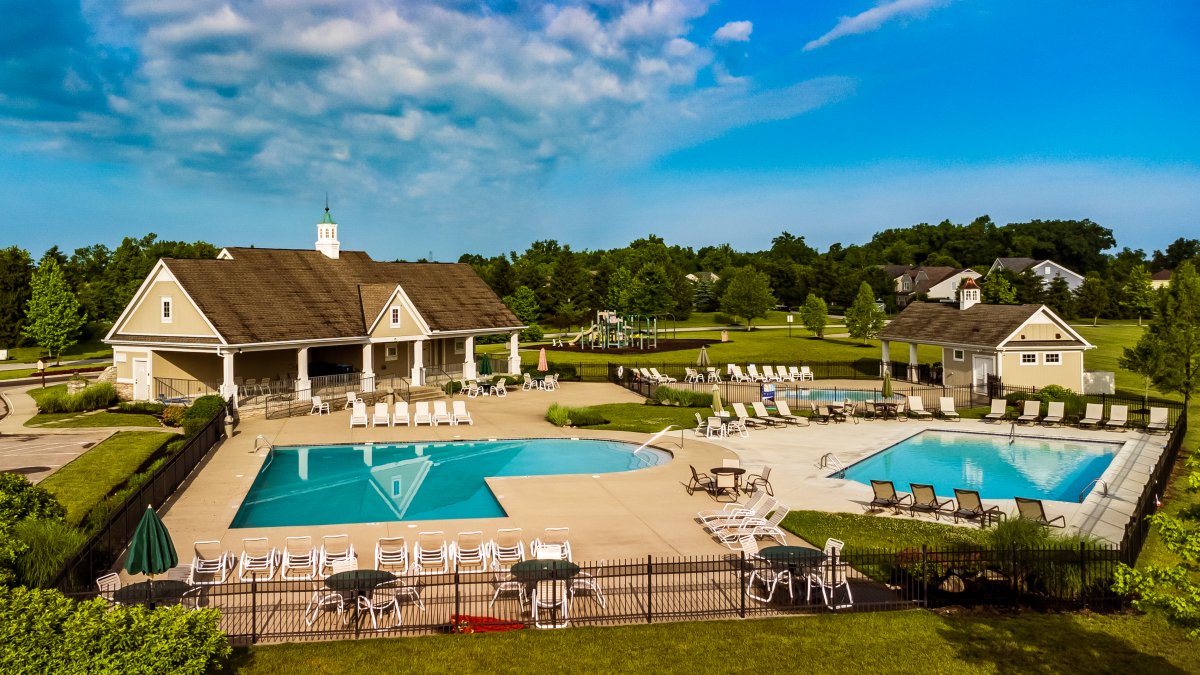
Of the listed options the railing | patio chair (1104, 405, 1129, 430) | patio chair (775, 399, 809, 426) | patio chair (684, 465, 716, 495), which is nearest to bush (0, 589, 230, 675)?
the railing

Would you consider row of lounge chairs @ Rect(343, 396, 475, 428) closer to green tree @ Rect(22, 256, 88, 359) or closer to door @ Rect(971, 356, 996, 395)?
door @ Rect(971, 356, 996, 395)

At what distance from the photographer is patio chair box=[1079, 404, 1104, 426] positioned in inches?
1256

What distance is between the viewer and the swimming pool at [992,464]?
2443cm

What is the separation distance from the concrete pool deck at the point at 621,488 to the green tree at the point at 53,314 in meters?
40.4

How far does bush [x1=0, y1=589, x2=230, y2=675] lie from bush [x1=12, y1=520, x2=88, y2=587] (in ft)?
15.4

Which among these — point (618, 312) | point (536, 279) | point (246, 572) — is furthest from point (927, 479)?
point (536, 279)

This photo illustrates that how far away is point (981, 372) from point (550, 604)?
115 ft

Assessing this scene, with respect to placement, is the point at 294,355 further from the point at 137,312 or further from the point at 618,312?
the point at 618,312

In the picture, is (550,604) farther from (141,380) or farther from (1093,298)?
(1093,298)

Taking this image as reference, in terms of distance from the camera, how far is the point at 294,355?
42125mm

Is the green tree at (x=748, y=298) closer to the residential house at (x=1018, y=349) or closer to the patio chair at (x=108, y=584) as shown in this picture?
the residential house at (x=1018, y=349)

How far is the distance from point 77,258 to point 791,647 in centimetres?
12474

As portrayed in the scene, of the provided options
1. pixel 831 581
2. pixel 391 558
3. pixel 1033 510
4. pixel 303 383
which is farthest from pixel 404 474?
pixel 1033 510

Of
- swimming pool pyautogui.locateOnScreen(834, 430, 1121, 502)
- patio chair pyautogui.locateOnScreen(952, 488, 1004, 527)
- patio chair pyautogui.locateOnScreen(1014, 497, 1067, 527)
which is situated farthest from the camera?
swimming pool pyautogui.locateOnScreen(834, 430, 1121, 502)
